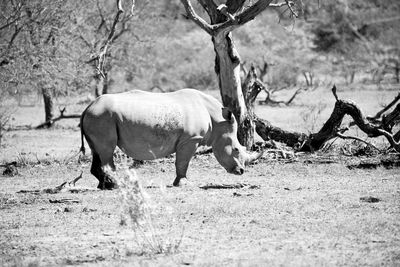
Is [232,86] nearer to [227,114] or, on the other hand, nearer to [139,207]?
[227,114]

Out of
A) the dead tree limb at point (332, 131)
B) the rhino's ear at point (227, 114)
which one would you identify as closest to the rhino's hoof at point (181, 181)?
the rhino's ear at point (227, 114)

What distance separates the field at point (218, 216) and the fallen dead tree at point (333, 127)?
1.28 ft

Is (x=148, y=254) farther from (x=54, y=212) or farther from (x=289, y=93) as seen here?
(x=289, y=93)

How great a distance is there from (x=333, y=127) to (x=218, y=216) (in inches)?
231

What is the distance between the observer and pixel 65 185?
11570 mm

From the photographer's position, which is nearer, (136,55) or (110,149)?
(110,149)

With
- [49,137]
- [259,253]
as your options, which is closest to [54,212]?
[259,253]

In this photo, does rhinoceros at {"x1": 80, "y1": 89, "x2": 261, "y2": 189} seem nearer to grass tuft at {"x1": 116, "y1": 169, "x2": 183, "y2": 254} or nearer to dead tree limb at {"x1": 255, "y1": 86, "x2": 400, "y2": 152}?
dead tree limb at {"x1": 255, "y1": 86, "x2": 400, "y2": 152}

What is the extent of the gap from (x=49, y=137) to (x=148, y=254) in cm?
1257

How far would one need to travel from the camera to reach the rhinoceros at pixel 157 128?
36.5 ft

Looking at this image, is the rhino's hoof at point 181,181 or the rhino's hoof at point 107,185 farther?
the rhino's hoof at point 181,181

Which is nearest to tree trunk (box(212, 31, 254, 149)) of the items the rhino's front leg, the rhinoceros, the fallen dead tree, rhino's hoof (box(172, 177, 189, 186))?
the fallen dead tree

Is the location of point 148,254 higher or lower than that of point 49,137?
higher

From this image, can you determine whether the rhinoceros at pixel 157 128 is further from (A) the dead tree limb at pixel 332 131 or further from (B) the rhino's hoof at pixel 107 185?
(A) the dead tree limb at pixel 332 131
